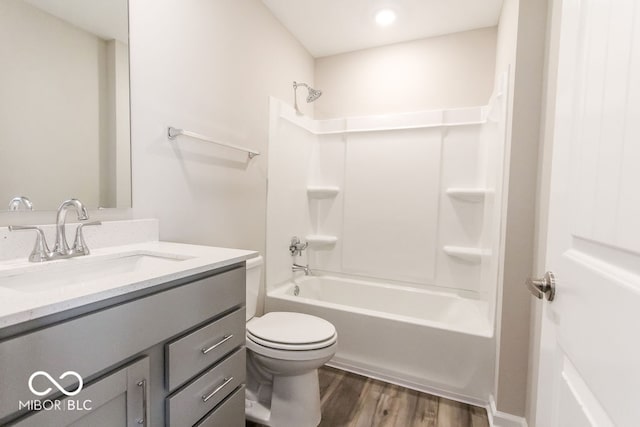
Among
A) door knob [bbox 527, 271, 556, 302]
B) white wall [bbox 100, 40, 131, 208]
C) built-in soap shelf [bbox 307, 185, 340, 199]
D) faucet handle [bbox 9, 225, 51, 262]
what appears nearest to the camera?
door knob [bbox 527, 271, 556, 302]

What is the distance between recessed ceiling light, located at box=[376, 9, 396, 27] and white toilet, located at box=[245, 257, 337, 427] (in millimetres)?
1957

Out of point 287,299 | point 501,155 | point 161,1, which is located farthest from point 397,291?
point 161,1

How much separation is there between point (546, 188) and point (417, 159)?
1269 mm

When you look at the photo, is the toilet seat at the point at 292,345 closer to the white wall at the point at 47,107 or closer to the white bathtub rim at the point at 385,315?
the white bathtub rim at the point at 385,315

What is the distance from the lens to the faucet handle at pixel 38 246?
3.03ft

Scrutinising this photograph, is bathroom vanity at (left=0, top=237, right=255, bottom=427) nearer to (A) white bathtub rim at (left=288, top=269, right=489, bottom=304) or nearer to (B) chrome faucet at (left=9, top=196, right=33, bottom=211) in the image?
(B) chrome faucet at (left=9, top=196, right=33, bottom=211)

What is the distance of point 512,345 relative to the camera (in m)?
1.46

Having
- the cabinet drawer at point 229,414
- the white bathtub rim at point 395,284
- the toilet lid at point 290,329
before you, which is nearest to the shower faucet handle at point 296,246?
the white bathtub rim at point 395,284

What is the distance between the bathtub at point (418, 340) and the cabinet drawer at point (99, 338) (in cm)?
126

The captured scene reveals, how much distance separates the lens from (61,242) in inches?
38.7

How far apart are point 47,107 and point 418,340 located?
211 cm

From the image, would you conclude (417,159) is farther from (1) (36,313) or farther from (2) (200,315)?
(1) (36,313)

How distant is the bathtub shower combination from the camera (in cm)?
180

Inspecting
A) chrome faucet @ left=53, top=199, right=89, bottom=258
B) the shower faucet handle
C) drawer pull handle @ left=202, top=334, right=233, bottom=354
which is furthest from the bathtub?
chrome faucet @ left=53, top=199, right=89, bottom=258
